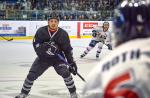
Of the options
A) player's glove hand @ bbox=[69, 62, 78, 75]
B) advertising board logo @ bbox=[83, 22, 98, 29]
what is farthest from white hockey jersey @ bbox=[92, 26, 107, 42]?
advertising board logo @ bbox=[83, 22, 98, 29]

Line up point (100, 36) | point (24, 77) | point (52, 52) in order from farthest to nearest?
point (100, 36), point (24, 77), point (52, 52)

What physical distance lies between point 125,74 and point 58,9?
2425cm

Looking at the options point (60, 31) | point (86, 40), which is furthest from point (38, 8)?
point (60, 31)

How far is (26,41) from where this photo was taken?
71.8ft

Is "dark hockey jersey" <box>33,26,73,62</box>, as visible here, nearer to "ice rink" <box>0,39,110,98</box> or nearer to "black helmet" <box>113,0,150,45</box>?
"ice rink" <box>0,39,110,98</box>

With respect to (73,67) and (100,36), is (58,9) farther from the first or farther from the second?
(73,67)

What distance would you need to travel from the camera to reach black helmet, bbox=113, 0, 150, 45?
1741 mm

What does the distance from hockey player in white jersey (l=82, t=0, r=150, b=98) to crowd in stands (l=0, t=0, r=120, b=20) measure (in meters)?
20.5

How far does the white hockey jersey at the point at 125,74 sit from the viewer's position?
1.64 meters

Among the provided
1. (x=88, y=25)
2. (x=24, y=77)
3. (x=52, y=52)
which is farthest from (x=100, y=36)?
(x=88, y=25)

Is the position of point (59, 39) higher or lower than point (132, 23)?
lower

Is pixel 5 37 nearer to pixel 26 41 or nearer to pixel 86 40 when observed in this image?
pixel 26 41

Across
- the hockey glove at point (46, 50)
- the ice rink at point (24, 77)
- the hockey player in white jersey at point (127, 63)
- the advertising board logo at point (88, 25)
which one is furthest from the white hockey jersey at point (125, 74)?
the advertising board logo at point (88, 25)

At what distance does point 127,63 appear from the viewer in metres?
1.66
